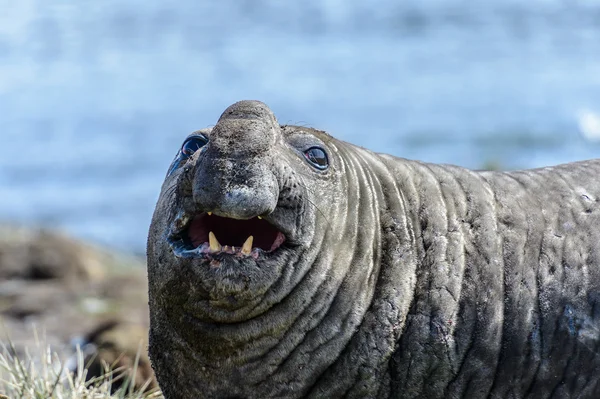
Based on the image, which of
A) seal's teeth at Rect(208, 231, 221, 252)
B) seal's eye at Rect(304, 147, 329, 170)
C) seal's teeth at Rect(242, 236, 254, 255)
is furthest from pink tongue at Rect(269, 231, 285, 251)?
seal's eye at Rect(304, 147, 329, 170)

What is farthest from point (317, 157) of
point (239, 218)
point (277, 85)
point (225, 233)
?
point (277, 85)

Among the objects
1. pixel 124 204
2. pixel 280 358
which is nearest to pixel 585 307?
pixel 280 358

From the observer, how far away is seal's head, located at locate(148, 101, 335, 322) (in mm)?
5125

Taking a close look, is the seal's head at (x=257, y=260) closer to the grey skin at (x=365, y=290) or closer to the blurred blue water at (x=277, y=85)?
the grey skin at (x=365, y=290)

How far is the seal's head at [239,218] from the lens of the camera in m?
5.12

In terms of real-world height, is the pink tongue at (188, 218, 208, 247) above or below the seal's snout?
below

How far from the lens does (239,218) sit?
16.7 feet

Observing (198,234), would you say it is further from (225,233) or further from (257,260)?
(257,260)

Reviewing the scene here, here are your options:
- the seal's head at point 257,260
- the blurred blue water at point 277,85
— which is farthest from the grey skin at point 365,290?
the blurred blue water at point 277,85

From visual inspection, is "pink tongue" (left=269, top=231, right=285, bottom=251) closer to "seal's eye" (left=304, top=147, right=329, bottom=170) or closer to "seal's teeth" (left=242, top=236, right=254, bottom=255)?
"seal's teeth" (left=242, top=236, right=254, bottom=255)

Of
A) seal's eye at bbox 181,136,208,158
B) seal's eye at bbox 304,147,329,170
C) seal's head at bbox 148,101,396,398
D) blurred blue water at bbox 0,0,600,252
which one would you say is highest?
blurred blue water at bbox 0,0,600,252

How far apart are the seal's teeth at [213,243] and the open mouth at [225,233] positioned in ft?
0.17

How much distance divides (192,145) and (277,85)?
21720mm

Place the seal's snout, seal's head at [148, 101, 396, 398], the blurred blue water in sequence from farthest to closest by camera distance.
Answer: the blurred blue water → seal's head at [148, 101, 396, 398] → the seal's snout
